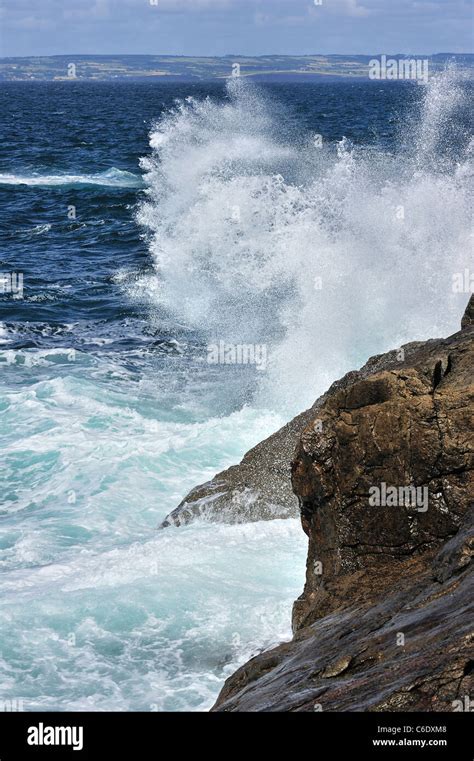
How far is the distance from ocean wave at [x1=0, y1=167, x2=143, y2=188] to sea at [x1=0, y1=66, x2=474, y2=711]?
158 cm

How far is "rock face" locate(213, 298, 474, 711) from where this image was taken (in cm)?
441

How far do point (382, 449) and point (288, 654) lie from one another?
1307 mm

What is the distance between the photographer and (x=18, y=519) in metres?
9.28

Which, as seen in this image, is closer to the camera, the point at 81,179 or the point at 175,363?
the point at 175,363

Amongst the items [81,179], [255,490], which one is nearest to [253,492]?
[255,490]

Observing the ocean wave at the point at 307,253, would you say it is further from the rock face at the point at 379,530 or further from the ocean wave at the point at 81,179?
the rock face at the point at 379,530

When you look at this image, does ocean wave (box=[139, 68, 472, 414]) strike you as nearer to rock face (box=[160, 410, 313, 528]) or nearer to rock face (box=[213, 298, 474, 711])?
rock face (box=[160, 410, 313, 528])

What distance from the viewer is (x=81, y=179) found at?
33.6 meters

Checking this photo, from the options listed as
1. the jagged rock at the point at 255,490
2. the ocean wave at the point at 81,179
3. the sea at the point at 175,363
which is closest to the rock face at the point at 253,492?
the jagged rock at the point at 255,490

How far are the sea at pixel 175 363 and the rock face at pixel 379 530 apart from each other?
51.8 inches

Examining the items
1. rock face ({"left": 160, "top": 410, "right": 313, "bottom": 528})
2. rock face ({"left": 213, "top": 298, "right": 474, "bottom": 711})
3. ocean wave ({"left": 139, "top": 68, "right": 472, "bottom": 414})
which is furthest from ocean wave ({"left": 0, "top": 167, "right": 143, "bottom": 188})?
rock face ({"left": 213, "top": 298, "right": 474, "bottom": 711})

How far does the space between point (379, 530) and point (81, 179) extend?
2962 centimetres

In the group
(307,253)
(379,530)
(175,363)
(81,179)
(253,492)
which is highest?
(81,179)

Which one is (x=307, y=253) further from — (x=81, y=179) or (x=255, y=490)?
(x=81, y=179)
